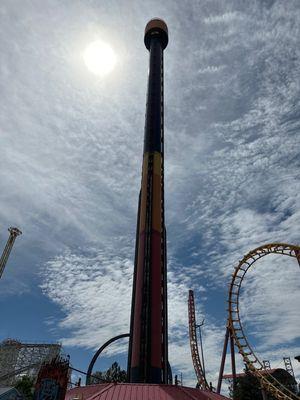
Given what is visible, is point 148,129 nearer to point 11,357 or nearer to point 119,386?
point 119,386

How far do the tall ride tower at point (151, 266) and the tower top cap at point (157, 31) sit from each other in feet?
36.2

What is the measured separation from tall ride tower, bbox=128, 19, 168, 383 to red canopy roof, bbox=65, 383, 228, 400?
4251mm

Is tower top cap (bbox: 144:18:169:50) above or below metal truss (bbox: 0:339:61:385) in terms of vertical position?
above

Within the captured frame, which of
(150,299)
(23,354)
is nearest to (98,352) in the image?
(150,299)

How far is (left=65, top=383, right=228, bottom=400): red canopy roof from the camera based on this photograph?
2174cm

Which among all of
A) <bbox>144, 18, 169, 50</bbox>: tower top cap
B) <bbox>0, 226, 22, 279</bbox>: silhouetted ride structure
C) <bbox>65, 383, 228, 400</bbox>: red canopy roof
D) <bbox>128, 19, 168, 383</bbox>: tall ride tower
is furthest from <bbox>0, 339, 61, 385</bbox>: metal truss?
<bbox>144, 18, 169, 50</bbox>: tower top cap

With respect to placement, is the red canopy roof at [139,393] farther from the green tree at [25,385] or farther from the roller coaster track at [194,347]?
the green tree at [25,385]

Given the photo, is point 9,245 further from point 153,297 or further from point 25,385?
point 153,297

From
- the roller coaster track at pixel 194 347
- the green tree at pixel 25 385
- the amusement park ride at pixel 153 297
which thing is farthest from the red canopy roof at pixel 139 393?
the green tree at pixel 25 385

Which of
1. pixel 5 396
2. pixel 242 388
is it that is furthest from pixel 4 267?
pixel 242 388

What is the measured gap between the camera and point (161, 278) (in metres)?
33.1

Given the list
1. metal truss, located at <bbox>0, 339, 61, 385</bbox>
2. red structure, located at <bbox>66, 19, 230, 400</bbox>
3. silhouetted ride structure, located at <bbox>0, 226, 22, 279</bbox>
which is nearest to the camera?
red structure, located at <bbox>66, 19, 230, 400</bbox>

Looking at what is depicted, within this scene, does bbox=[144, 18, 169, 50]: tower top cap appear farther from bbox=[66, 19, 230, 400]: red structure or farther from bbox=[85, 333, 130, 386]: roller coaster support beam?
bbox=[85, 333, 130, 386]: roller coaster support beam

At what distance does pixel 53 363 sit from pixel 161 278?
18.5 meters
